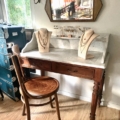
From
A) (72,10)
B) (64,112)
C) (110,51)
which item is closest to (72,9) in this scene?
(72,10)

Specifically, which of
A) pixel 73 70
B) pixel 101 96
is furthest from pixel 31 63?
pixel 101 96

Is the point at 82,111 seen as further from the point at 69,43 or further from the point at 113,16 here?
the point at 113,16

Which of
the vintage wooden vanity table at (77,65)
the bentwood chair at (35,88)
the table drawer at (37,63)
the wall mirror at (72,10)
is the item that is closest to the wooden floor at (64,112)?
the bentwood chair at (35,88)

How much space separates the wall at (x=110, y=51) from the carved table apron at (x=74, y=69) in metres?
0.37

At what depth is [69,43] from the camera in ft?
5.59

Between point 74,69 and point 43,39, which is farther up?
point 43,39

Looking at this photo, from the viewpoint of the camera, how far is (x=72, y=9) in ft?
5.20

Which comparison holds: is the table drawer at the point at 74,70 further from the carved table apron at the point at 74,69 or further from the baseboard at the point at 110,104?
the baseboard at the point at 110,104

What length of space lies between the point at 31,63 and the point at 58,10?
0.75m

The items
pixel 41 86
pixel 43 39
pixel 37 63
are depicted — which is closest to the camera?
pixel 41 86

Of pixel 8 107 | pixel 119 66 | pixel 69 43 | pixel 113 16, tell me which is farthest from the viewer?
pixel 8 107

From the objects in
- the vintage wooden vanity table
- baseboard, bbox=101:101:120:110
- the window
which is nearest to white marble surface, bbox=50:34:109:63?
the vintage wooden vanity table

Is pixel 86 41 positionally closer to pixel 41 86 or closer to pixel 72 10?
pixel 72 10

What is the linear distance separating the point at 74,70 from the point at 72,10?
0.76m
